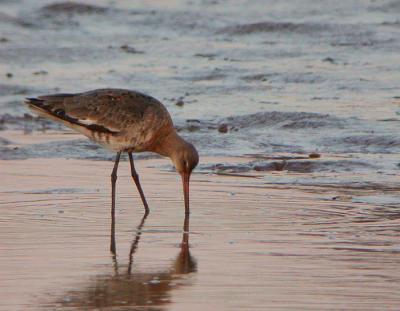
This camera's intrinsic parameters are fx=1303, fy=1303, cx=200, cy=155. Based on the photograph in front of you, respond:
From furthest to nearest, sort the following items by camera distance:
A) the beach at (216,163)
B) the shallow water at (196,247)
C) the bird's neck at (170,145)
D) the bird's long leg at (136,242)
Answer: the bird's neck at (170,145)
the bird's long leg at (136,242)
the beach at (216,163)
the shallow water at (196,247)

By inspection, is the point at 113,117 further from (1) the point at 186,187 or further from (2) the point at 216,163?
(2) the point at 216,163

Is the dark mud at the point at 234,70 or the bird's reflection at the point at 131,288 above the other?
the dark mud at the point at 234,70

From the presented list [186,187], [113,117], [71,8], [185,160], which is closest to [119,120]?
[113,117]

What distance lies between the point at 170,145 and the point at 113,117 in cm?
52

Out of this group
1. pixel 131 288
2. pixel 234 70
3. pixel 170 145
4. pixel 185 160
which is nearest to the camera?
pixel 131 288

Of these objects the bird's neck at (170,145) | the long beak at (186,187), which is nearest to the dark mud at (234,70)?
the bird's neck at (170,145)

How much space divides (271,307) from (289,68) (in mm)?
10534

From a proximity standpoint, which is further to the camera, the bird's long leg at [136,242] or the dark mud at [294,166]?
the dark mud at [294,166]

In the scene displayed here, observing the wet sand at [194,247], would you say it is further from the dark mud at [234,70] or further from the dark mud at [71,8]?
the dark mud at [71,8]

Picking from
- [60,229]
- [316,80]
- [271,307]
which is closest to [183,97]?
[316,80]

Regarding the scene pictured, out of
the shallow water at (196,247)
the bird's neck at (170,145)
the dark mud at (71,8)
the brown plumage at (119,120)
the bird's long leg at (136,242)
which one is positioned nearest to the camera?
the shallow water at (196,247)

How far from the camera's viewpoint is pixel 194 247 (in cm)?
853

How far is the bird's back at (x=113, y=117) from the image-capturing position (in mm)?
10391

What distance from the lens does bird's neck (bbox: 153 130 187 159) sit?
33.7 feet
